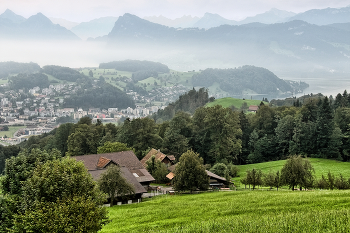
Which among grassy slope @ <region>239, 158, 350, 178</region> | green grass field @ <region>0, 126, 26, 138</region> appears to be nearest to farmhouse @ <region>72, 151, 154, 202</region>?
grassy slope @ <region>239, 158, 350, 178</region>

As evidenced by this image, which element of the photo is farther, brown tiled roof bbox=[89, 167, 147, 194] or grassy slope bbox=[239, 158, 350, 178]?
grassy slope bbox=[239, 158, 350, 178]

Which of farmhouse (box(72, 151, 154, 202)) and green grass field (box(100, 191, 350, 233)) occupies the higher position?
green grass field (box(100, 191, 350, 233))

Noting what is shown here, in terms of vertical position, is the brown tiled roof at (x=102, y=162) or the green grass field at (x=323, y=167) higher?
the brown tiled roof at (x=102, y=162)

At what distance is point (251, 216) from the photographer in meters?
17.8

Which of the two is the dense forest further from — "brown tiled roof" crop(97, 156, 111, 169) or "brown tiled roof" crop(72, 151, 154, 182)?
"brown tiled roof" crop(97, 156, 111, 169)

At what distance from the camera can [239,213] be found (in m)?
20.2

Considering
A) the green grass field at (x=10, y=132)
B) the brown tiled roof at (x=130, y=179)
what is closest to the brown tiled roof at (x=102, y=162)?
the brown tiled roof at (x=130, y=179)

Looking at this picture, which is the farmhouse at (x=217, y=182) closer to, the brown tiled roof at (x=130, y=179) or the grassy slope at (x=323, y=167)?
the brown tiled roof at (x=130, y=179)

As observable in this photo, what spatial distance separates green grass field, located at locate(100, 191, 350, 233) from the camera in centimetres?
1331

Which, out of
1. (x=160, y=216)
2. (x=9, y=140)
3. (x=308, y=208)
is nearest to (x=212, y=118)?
(x=160, y=216)

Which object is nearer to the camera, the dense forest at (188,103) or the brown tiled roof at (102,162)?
the brown tiled roof at (102,162)

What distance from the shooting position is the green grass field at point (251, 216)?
43.7 ft

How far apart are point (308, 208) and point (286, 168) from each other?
17180 millimetres

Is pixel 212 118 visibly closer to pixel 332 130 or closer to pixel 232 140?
pixel 232 140
